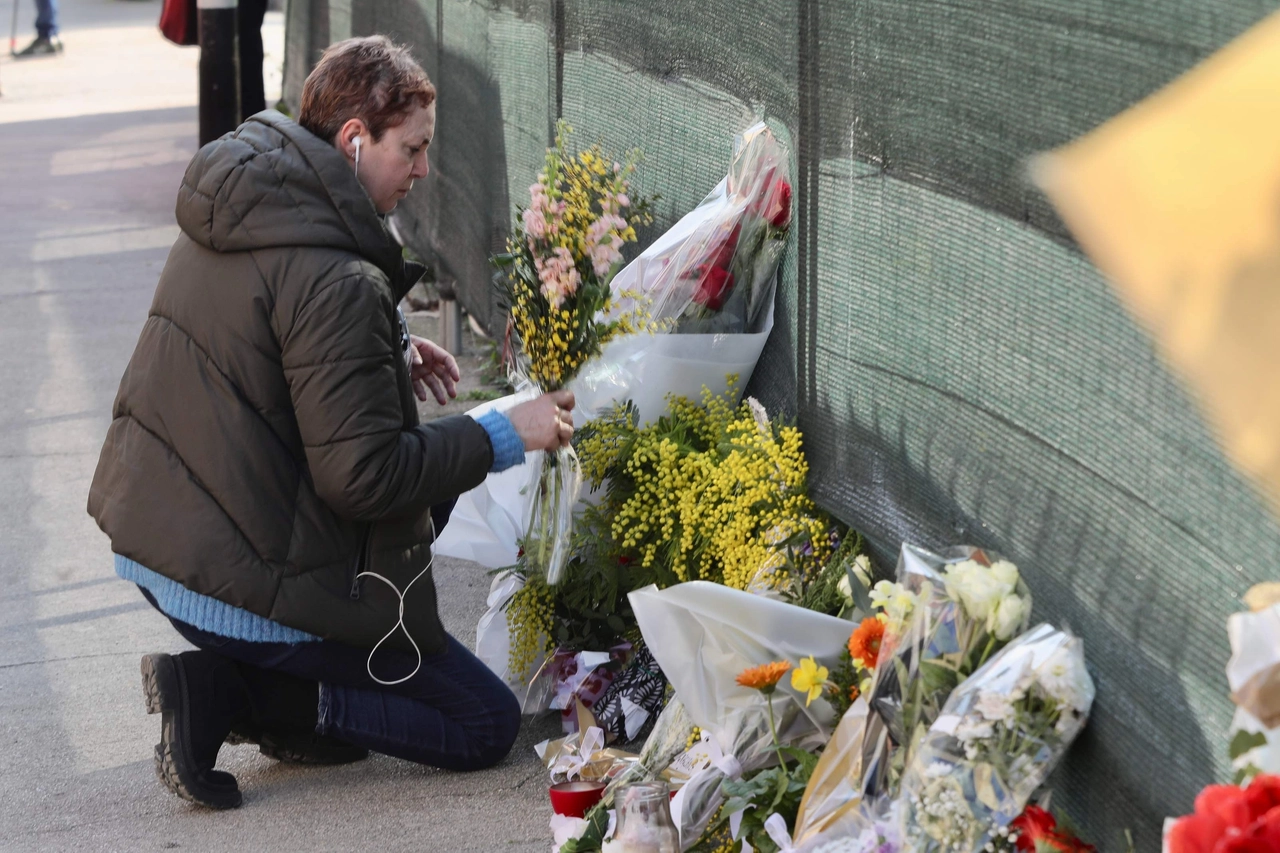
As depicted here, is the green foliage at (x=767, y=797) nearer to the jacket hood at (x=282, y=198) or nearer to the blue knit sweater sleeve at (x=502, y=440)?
the blue knit sweater sleeve at (x=502, y=440)

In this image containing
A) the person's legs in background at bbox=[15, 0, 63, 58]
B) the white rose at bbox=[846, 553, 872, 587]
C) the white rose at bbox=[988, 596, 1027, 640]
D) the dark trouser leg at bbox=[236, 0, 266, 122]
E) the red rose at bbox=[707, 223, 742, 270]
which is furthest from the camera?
the person's legs in background at bbox=[15, 0, 63, 58]

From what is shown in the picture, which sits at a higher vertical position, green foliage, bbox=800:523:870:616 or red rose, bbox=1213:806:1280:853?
red rose, bbox=1213:806:1280:853

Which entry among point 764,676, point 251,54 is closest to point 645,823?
point 764,676

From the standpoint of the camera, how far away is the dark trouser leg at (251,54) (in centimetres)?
917

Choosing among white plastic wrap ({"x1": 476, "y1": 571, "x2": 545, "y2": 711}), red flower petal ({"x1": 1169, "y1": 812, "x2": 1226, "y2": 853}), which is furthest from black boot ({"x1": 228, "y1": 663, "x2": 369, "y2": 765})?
red flower petal ({"x1": 1169, "y1": 812, "x2": 1226, "y2": 853})

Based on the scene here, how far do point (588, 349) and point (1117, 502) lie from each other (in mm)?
1480

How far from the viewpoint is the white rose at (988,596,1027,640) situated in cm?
228

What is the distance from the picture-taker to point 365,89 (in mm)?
3098

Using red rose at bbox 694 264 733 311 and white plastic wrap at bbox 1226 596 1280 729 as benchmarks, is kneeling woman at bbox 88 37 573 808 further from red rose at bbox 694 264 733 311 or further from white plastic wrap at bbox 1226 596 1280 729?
white plastic wrap at bbox 1226 596 1280 729

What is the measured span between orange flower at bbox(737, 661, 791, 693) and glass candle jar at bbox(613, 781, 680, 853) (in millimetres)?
302

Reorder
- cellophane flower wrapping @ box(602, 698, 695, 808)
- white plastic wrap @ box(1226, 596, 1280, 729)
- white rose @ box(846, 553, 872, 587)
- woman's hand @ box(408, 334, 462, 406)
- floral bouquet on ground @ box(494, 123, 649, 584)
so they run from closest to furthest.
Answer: white plastic wrap @ box(1226, 596, 1280, 729)
white rose @ box(846, 553, 872, 587)
cellophane flower wrapping @ box(602, 698, 695, 808)
floral bouquet on ground @ box(494, 123, 649, 584)
woman's hand @ box(408, 334, 462, 406)

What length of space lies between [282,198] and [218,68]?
580cm

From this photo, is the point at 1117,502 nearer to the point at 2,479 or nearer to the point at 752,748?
the point at 752,748

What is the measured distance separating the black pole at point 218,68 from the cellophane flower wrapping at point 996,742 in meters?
6.78
